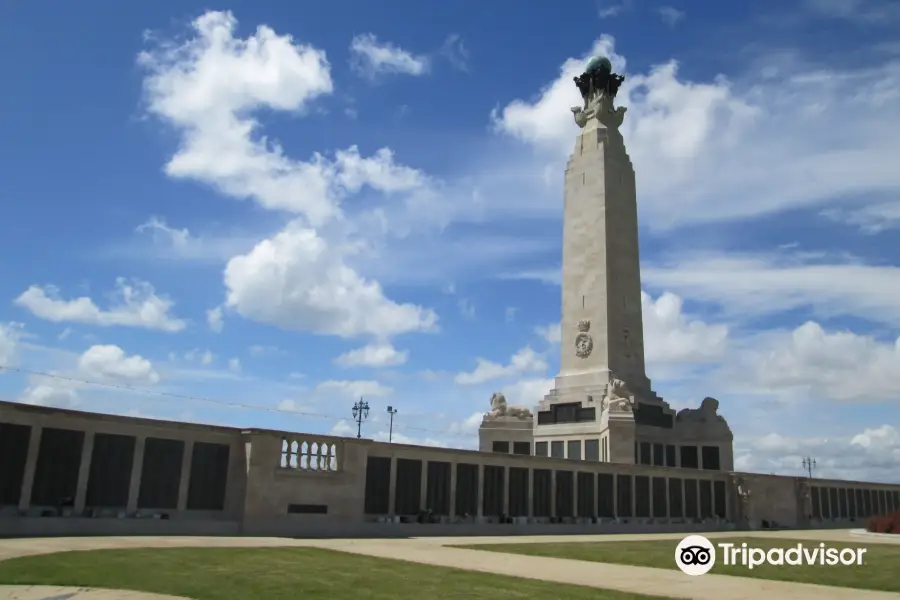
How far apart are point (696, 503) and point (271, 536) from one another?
125ft

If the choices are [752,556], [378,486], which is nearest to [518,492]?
[378,486]

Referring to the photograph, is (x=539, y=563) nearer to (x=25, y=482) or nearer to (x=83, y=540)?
(x=83, y=540)

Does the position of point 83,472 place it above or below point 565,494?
above

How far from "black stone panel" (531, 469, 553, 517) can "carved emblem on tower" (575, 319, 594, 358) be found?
25963 millimetres

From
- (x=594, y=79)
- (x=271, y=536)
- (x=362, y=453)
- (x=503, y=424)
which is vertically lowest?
(x=271, y=536)

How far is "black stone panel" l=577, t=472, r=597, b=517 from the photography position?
50.3 m

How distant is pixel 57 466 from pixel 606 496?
35.1m

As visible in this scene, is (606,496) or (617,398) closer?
(606,496)

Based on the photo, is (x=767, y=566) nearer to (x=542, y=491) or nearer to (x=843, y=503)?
(x=542, y=491)

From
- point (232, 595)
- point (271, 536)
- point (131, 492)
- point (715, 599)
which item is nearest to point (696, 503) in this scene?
point (271, 536)

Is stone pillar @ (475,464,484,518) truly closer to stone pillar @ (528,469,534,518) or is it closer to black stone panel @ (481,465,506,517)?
black stone panel @ (481,465,506,517)

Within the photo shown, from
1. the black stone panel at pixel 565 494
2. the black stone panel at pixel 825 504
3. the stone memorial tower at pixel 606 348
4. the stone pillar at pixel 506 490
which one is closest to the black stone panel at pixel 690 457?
the stone memorial tower at pixel 606 348

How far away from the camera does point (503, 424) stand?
239ft

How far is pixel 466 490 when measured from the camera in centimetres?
4344
